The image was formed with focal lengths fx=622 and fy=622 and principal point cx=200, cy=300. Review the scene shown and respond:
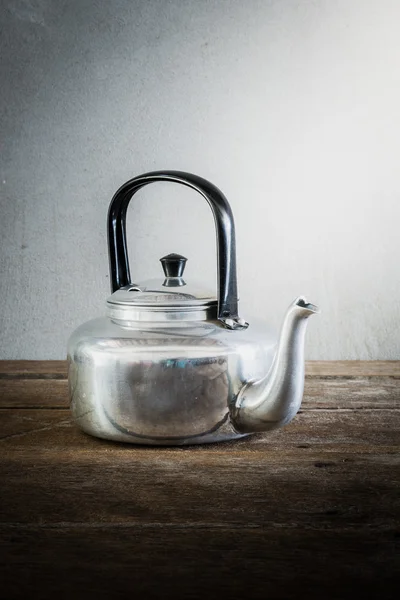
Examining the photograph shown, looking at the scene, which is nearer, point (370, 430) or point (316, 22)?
point (370, 430)

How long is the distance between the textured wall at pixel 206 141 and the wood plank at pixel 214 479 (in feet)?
1.62

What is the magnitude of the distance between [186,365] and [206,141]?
0.66 metres

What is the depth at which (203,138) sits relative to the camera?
1212 mm

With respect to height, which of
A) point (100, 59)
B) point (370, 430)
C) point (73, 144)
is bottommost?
point (370, 430)

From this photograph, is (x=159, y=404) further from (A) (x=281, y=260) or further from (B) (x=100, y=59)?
(B) (x=100, y=59)

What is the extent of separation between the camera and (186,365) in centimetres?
68

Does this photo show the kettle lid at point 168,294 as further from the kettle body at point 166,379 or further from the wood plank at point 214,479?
the wood plank at point 214,479

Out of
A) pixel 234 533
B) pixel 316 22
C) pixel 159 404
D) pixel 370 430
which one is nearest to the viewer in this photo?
pixel 234 533

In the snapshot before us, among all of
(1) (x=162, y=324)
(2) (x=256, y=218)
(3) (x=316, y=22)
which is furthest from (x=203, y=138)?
(1) (x=162, y=324)

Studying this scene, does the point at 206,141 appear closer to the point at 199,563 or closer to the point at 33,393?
A: the point at 33,393

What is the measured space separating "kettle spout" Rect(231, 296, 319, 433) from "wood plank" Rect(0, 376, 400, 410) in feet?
0.74

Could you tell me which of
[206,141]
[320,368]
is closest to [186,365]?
[320,368]

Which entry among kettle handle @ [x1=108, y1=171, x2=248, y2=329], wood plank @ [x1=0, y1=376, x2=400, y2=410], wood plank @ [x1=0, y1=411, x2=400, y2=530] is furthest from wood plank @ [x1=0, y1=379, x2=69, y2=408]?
kettle handle @ [x1=108, y1=171, x2=248, y2=329]

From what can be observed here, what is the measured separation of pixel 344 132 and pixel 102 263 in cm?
54
